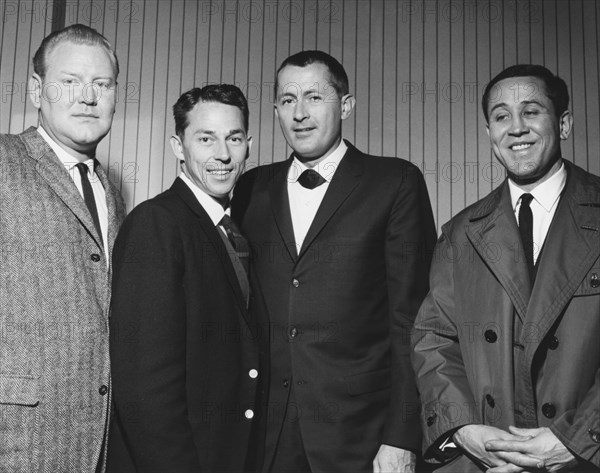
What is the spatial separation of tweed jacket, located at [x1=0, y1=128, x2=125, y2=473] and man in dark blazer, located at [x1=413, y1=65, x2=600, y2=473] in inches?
44.6

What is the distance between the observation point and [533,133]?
2.69 metres

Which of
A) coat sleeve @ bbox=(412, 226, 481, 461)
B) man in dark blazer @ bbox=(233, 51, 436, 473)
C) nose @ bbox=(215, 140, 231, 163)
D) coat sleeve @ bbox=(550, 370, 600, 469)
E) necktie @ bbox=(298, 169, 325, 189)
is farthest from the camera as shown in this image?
necktie @ bbox=(298, 169, 325, 189)

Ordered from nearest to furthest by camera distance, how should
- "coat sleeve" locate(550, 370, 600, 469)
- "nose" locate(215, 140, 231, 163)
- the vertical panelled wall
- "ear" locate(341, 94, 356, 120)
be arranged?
"coat sleeve" locate(550, 370, 600, 469), "nose" locate(215, 140, 231, 163), "ear" locate(341, 94, 356, 120), the vertical panelled wall

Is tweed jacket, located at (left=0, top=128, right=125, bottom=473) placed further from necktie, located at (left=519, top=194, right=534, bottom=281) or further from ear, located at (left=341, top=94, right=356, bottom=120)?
necktie, located at (left=519, top=194, right=534, bottom=281)

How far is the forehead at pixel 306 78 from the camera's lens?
117 inches

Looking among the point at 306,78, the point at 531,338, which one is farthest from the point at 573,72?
the point at 531,338

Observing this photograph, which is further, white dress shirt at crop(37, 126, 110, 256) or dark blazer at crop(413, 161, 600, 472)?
white dress shirt at crop(37, 126, 110, 256)

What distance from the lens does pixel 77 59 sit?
107 inches

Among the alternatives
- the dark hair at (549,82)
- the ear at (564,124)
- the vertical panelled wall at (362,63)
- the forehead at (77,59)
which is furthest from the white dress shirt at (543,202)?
the forehead at (77,59)

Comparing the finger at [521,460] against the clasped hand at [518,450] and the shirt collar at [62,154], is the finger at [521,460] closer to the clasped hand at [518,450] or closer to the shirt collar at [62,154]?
the clasped hand at [518,450]

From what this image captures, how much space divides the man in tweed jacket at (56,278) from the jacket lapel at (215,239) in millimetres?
340

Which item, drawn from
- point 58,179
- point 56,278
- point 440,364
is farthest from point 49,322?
point 440,364

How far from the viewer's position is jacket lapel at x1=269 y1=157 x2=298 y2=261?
282 centimetres

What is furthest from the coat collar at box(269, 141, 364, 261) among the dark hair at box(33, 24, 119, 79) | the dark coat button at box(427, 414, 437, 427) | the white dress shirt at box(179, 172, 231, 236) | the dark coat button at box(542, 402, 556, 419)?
the dark coat button at box(542, 402, 556, 419)
